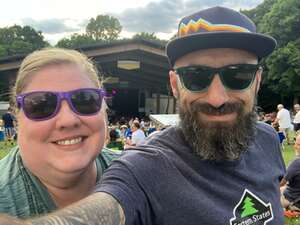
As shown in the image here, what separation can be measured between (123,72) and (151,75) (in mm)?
2397

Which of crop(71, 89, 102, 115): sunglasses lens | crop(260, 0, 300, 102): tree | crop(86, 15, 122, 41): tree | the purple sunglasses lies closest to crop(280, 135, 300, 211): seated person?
crop(71, 89, 102, 115): sunglasses lens

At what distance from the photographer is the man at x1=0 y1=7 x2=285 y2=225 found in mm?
1560

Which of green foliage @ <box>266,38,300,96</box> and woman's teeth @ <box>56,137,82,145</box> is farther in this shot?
green foliage @ <box>266,38,300,96</box>

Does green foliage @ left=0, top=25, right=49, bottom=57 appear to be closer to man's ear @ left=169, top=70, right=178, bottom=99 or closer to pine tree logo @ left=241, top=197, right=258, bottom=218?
man's ear @ left=169, top=70, right=178, bottom=99

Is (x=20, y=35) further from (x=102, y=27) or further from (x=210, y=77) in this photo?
(x=210, y=77)

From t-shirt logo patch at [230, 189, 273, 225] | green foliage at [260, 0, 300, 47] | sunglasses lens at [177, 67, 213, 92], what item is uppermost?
green foliage at [260, 0, 300, 47]

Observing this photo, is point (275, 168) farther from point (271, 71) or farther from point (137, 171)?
point (271, 71)

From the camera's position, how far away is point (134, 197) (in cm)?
146

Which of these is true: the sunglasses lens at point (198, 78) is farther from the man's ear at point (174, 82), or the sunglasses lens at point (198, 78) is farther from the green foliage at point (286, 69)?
the green foliage at point (286, 69)

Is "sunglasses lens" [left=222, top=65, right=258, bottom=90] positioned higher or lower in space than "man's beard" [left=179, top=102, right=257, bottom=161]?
higher

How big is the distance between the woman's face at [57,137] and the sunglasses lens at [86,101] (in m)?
0.03

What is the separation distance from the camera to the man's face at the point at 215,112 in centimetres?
177

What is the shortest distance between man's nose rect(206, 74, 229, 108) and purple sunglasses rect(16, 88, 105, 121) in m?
0.56

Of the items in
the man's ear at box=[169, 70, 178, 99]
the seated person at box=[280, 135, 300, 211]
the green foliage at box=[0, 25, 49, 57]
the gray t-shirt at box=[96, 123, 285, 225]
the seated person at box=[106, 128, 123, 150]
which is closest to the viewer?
the gray t-shirt at box=[96, 123, 285, 225]
